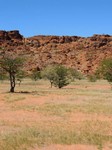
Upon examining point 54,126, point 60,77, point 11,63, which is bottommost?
point 54,126

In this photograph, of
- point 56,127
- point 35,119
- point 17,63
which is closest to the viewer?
point 56,127

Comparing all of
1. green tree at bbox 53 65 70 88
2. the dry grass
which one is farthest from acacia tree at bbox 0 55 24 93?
the dry grass

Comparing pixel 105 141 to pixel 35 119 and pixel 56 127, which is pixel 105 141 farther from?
pixel 35 119

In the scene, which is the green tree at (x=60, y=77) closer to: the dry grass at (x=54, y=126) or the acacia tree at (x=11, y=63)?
the acacia tree at (x=11, y=63)

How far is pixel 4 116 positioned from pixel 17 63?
2568cm

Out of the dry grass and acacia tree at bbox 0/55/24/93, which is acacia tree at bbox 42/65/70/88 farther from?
the dry grass

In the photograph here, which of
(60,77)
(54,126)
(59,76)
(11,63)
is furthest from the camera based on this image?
(60,77)

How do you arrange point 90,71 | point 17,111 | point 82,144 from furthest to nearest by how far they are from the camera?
point 90,71 < point 17,111 < point 82,144

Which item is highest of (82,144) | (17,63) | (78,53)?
(78,53)

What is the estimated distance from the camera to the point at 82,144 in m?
15.1

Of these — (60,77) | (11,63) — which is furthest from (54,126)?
(60,77)

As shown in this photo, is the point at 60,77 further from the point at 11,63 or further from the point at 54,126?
the point at 54,126

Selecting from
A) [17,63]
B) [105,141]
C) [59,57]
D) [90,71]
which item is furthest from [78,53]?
[105,141]

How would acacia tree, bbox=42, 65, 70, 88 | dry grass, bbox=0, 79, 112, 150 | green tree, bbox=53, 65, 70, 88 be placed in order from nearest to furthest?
dry grass, bbox=0, 79, 112, 150, green tree, bbox=53, 65, 70, 88, acacia tree, bbox=42, 65, 70, 88
